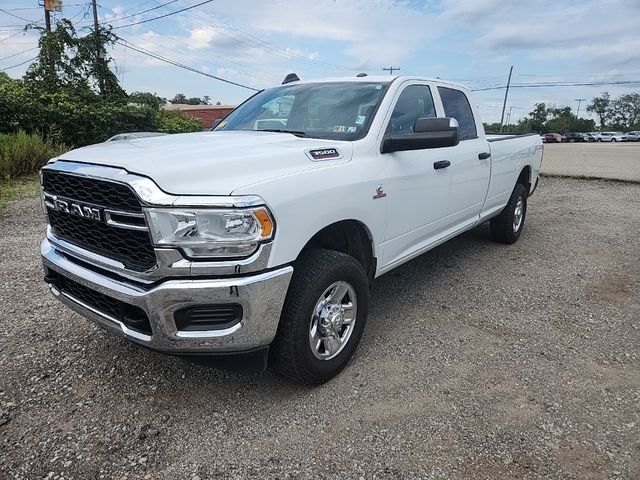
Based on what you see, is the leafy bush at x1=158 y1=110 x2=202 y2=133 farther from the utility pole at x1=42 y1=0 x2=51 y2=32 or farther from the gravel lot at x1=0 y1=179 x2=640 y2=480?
the gravel lot at x1=0 y1=179 x2=640 y2=480

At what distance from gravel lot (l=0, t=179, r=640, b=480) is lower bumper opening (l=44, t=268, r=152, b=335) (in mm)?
571

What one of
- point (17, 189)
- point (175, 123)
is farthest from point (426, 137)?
point (175, 123)

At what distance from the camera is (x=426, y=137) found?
10.0ft

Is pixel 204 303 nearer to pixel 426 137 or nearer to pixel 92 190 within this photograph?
pixel 92 190

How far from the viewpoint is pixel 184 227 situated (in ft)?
7.03

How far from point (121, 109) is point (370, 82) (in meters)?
14.5

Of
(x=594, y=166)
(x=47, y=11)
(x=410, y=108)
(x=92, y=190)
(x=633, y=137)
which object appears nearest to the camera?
(x=92, y=190)

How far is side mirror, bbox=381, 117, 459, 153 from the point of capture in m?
3.06

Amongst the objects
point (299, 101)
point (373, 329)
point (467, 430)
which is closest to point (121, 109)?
point (299, 101)

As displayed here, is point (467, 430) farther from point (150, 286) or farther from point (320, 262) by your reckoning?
point (150, 286)

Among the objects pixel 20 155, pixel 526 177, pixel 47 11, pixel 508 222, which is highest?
pixel 47 11

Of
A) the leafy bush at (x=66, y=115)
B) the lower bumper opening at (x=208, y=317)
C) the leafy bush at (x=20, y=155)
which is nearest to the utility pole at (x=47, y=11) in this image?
the leafy bush at (x=66, y=115)

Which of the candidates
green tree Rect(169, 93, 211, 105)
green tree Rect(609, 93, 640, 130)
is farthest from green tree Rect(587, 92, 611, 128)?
green tree Rect(169, 93, 211, 105)

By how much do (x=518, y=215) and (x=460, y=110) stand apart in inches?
84.1
